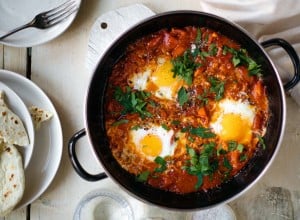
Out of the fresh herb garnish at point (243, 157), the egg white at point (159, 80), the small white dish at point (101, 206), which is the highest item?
the egg white at point (159, 80)

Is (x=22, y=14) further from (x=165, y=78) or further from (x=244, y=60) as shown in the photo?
(x=244, y=60)

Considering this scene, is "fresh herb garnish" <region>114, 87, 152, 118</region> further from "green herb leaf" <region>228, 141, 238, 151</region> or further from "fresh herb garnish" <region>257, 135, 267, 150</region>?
"fresh herb garnish" <region>257, 135, 267, 150</region>

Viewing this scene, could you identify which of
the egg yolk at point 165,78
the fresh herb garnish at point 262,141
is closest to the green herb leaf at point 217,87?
the egg yolk at point 165,78

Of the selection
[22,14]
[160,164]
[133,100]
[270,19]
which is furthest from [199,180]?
[22,14]

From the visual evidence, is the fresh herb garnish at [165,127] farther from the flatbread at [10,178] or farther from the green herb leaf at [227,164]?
the flatbread at [10,178]

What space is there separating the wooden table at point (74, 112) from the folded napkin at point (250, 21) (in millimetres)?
41

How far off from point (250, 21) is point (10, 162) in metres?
1.04

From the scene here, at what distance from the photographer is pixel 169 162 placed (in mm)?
2074

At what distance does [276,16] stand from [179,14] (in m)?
0.37

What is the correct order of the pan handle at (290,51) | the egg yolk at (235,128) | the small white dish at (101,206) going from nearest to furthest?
the pan handle at (290,51)
the egg yolk at (235,128)
the small white dish at (101,206)

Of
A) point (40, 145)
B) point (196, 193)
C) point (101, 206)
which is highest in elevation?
point (40, 145)

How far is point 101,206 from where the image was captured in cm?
218

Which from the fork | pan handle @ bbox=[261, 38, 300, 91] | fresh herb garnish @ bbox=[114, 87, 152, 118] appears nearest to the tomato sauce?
fresh herb garnish @ bbox=[114, 87, 152, 118]

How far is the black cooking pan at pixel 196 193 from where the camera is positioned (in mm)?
1963
